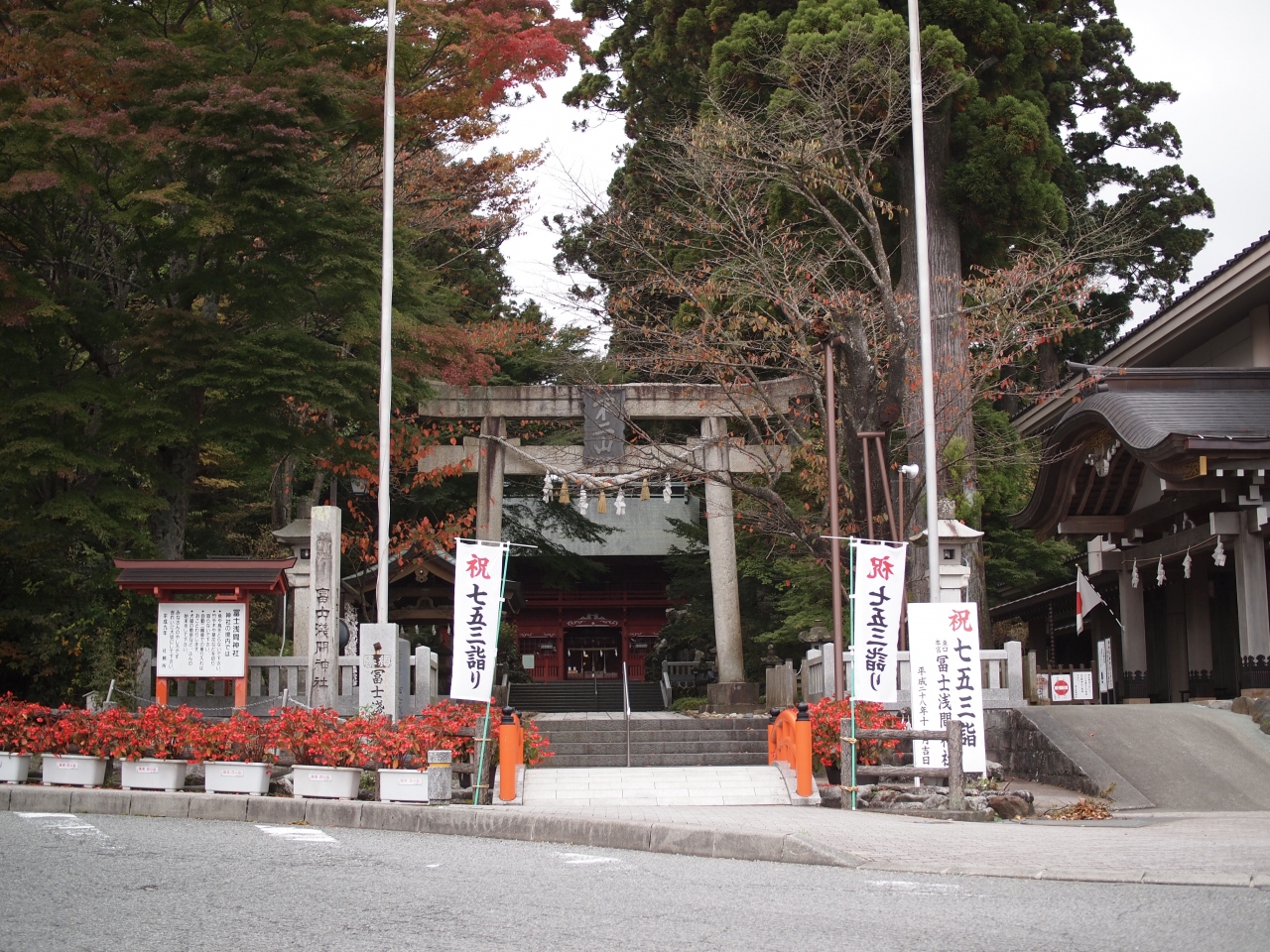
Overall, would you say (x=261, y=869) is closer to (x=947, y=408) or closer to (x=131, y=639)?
(x=131, y=639)

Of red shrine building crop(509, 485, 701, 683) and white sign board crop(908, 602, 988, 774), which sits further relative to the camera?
red shrine building crop(509, 485, 701, 683)

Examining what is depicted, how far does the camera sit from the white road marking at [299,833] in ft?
30.9

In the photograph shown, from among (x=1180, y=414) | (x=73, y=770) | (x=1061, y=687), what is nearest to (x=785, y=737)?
(x=1180, y=414)

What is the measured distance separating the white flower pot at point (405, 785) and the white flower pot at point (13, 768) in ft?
12.4

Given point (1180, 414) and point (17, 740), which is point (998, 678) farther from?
point (17, 740)

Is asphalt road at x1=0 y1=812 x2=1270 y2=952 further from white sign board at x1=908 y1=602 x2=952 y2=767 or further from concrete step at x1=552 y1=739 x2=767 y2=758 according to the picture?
concrete step at x1=552 y1=739 x2=767 y2=758

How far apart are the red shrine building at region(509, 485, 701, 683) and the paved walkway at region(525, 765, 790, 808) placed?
22.2 m

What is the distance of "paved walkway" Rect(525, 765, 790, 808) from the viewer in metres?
12.8

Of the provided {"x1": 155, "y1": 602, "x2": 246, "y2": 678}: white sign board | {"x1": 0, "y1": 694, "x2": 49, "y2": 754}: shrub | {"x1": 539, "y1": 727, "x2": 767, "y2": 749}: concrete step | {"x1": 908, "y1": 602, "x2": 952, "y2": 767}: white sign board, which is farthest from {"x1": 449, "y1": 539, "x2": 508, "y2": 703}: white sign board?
{"x1": 908, "y1": 602, "x2": 952, "y2": 767}: white sign board

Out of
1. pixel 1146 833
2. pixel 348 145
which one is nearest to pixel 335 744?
pixel 1146 833

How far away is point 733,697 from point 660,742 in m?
6.81

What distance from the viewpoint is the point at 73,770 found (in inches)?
492

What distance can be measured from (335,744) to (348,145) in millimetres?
9658

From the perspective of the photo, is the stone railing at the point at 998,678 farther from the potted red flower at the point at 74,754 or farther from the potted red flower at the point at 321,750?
the potted red flower at the point at 74,754
